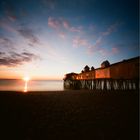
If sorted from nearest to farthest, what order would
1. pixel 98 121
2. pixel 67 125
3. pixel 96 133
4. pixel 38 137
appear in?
pixel 38 137 → pixel 96 133 → pixel 67 125 → pixel 98 121

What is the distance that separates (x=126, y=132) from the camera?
404cm

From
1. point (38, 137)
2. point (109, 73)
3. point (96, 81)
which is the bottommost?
point (38, 137)

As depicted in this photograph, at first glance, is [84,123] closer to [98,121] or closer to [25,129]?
[98,121]

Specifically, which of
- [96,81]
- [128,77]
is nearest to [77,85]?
[96,81]

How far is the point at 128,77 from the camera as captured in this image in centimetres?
1962

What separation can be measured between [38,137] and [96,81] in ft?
74.1

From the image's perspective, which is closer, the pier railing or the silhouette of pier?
the silhouette of pier

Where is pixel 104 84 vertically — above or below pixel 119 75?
below

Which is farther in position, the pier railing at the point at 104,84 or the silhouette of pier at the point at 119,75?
the pier railing at the point at 104,84

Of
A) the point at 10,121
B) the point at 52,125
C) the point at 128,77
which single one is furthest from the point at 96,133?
the point at 128,77

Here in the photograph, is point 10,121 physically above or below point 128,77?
below

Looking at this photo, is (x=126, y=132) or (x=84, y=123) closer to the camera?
(x=126, y=132)

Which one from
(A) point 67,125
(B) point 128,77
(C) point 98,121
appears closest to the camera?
(A) point 67,125

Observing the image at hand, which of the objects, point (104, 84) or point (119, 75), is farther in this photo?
point (104, 84)
